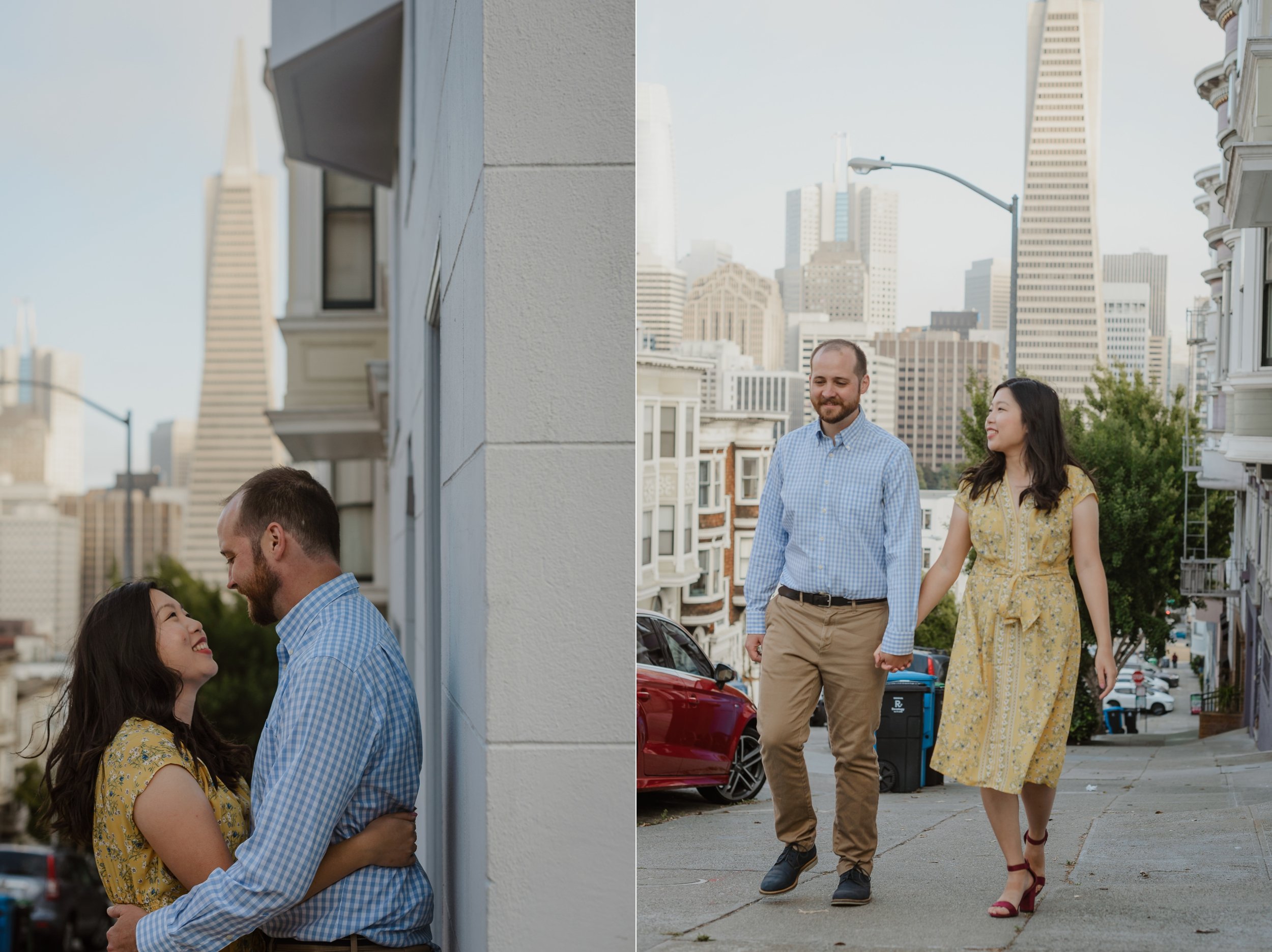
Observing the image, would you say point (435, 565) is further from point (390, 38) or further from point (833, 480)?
point (390, 38)

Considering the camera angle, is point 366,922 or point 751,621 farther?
point 751,621

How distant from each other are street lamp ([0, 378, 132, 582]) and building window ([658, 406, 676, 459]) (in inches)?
633

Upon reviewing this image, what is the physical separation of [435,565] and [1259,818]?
5.67m

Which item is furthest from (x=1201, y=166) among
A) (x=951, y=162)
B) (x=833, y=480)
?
(x=833, y=480)

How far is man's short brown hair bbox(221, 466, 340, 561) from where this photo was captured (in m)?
3.04

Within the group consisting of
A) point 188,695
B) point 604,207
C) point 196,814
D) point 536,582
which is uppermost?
point 604,207

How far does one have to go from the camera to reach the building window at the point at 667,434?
132 feet

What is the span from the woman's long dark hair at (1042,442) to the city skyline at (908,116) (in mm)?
11604

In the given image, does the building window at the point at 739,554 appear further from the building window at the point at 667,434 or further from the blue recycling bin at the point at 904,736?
the blue recycling bin at the point at 904,736

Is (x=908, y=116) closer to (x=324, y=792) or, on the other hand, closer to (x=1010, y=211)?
(x=1010, y=211)

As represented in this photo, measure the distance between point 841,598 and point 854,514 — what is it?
12.5 inches

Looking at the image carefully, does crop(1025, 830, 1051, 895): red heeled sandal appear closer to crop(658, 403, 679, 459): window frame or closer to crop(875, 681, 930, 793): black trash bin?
crop(875, 681, 930, 793): black trash bin

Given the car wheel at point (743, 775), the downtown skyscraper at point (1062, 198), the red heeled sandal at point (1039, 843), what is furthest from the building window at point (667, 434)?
the downtown skyscraper at point (1062, 198)

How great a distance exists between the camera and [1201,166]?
1168 inches
